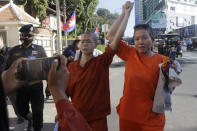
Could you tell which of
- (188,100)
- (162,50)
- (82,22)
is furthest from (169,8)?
(188,100)

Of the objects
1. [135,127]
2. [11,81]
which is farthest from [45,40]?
[11,81]

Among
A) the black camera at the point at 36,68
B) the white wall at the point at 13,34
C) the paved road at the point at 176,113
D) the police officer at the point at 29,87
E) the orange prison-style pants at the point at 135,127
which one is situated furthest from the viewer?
the white wall at the point at 13,34

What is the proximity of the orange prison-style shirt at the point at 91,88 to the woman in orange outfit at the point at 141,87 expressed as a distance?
0.21 m

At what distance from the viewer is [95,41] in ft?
8.81

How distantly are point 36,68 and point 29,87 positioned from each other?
2.55 metres

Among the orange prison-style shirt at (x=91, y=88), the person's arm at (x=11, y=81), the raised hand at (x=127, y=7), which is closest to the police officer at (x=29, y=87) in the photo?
the orange prison-style shirt at (x=91, y=88)

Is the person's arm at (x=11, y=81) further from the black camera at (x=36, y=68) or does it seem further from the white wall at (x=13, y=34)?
the white wall at (x=13, y=34)

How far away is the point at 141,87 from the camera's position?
2.29 meters

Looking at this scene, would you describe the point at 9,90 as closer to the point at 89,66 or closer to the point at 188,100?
the point at 89,66

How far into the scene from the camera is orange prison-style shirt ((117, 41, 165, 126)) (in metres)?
2.28

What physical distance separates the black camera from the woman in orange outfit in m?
1.40

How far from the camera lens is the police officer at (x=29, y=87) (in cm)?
340

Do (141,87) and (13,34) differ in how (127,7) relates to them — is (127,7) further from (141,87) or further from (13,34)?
(13,34)

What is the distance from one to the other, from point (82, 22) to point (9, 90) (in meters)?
31.0
